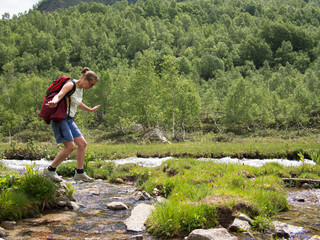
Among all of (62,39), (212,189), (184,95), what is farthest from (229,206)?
(62,39)

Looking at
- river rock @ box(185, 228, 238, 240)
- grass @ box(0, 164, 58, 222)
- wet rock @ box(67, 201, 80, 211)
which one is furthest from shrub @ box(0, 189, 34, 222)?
river rock @ box(185, 228, 238, 240)

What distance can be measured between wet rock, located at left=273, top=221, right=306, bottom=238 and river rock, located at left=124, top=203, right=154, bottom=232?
10.6 feet

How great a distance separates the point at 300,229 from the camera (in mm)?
6730

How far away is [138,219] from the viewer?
23.6 feet

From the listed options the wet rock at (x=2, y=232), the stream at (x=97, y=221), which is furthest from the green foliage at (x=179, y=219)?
the wet rock at (x=2, y=232)

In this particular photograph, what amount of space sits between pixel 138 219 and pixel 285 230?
3724 mm

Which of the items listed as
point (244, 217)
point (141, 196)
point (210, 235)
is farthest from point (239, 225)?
point (141, 196)

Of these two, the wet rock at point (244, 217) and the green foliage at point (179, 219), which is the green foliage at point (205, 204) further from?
the wet rock at point (244, 217)

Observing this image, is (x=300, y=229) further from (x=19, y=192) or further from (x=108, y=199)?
(x=19, y=192)

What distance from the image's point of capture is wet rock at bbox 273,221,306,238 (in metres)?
6.37

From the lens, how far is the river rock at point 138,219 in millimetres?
6738

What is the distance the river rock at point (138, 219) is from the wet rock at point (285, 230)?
3.22 m

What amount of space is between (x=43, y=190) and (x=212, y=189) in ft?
16.7

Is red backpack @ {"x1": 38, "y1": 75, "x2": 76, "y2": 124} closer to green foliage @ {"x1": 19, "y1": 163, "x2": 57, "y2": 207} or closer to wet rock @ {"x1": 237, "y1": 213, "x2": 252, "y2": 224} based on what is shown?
green foliage @ {"x1": 19, "y1": 163, "x2": 57, "y2": 207}
